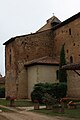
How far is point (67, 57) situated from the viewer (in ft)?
122

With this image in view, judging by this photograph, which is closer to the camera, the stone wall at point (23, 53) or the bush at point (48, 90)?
the bush at point (48, 90)

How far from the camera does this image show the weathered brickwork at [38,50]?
117ft

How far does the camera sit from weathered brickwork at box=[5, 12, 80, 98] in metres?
35.7

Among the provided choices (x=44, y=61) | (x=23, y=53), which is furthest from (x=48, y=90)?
(x=23, y=53)

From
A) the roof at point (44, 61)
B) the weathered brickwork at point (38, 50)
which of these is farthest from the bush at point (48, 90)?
the roof at point (44, 61)

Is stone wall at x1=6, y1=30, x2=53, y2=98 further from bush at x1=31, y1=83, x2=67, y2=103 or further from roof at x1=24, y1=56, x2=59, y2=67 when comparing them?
bush at x1=31, y1=83, x2=67, y2=103

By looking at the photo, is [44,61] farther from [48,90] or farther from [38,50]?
[48,90]

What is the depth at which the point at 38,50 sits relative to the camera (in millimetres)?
39844

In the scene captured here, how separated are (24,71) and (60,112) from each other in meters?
18.9

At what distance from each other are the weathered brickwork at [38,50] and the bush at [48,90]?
2449mm

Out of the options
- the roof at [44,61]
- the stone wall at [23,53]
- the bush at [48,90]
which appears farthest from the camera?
the stone wall at [23,53]

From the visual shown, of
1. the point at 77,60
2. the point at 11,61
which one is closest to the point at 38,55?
the point at 11,61

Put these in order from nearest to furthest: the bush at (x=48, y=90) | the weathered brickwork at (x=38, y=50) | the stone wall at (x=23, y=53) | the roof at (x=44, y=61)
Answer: the bush at (x=48, y=90) → the weathered brickwork at (x=38, y=50) → the roof at (x=44, y=61) → the stone wall at (x=23, y=53)

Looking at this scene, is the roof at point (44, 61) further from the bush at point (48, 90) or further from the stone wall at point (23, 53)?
the bush at point (48, 90)
